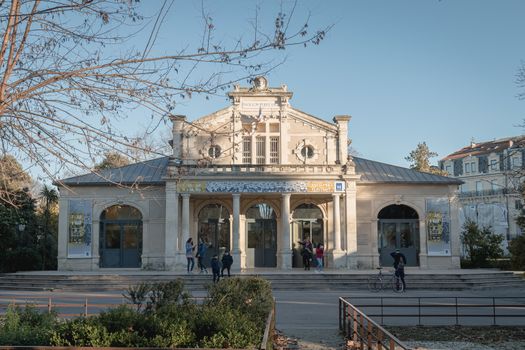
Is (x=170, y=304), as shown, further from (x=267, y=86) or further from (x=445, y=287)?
(x=267, y=86)

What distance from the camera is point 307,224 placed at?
3706cm

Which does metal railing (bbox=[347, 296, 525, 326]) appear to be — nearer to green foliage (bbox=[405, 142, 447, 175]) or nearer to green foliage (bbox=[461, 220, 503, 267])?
green foliage (bbox=[461, 220, 503, 267])

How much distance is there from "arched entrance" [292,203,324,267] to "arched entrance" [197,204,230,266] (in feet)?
13.8

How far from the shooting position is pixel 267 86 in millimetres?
37438

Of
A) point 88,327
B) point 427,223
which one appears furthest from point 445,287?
point 88,327

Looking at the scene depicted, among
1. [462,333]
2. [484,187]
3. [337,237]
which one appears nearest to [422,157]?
[484,187]

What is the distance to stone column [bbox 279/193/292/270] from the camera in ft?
112

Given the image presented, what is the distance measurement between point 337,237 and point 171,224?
9.73 meters

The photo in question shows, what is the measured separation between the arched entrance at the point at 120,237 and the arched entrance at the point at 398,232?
1498 centimetres

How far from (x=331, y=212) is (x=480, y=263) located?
433 inches

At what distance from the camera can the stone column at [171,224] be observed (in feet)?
112

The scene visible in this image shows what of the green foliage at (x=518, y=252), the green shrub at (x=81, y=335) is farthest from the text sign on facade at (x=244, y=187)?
the green shrub at (x=81, y=335)

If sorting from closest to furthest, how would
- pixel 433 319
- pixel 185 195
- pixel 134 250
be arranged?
pixel 433 319
pixel 185 195
pixel 134 250

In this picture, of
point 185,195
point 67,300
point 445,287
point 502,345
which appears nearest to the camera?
point 502,345
